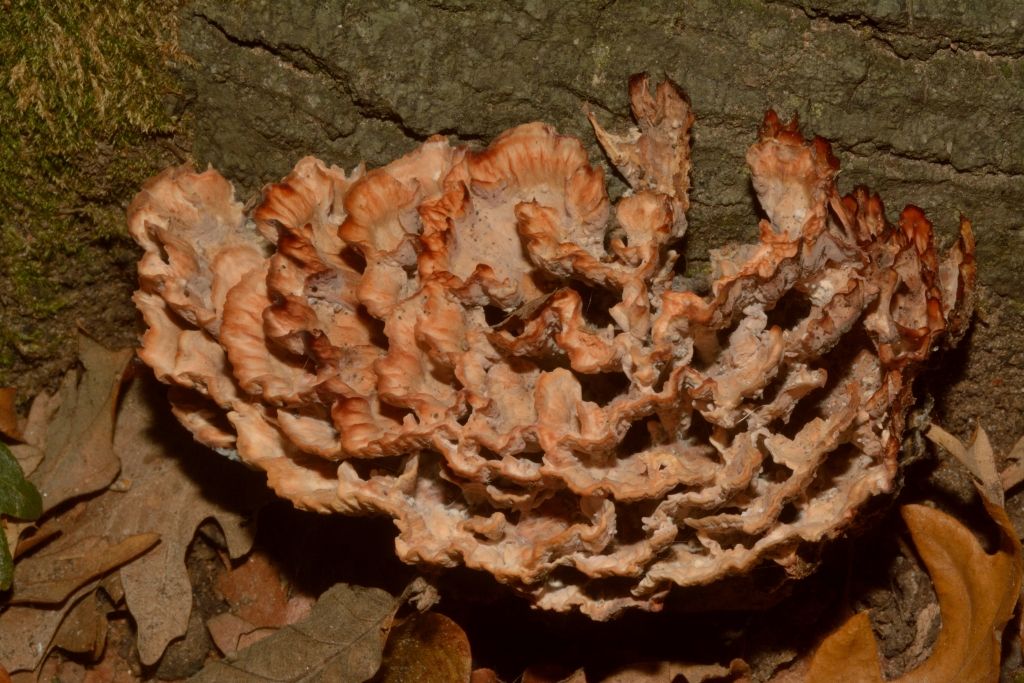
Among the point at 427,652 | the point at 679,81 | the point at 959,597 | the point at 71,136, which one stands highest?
the point at 679,81

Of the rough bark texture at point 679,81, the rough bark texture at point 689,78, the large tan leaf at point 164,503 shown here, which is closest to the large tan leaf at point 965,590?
the rough bark texture at point 679,81

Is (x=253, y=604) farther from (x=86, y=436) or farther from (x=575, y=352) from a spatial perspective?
(x=575, y=352)

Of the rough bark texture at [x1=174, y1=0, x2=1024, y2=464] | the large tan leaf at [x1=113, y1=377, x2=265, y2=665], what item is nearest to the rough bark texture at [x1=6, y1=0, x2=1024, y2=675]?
the rough bark texture at [x1=174, y1=0, x2=1024, y2=464]

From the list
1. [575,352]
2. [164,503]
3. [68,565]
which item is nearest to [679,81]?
[575,352]

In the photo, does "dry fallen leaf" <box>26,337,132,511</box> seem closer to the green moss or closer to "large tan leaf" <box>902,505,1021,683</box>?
the green moss

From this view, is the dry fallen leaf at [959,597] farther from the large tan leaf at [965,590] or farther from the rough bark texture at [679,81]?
the rough bark texture at [679,81]
